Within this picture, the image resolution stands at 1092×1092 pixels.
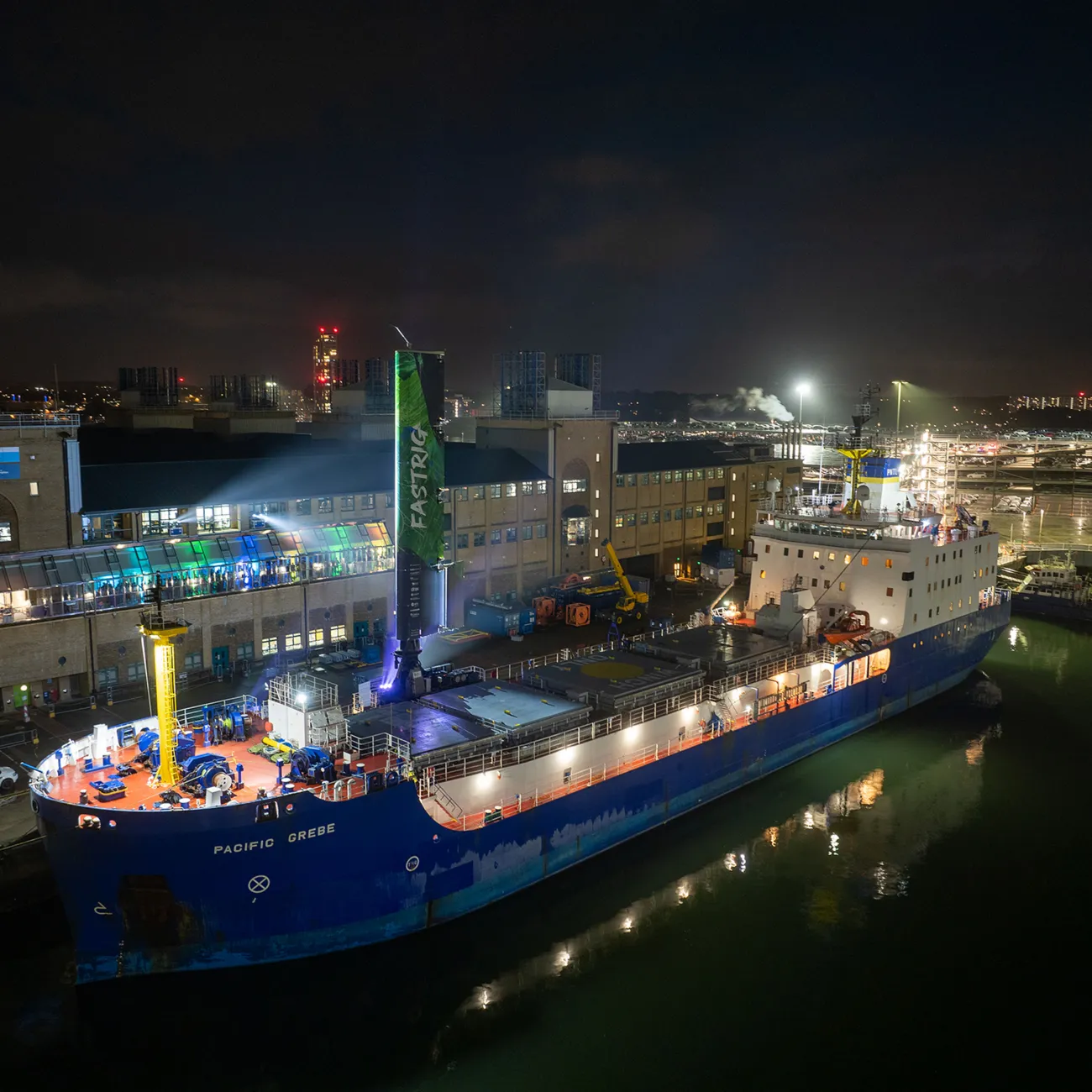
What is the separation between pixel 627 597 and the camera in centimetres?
4831

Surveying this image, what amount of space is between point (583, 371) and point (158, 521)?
28957mm

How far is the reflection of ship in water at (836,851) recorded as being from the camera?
20.2 m

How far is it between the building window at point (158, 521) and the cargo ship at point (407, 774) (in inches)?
441

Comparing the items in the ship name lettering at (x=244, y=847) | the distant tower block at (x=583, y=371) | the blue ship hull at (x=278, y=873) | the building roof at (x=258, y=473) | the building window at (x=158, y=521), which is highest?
the distant tower block at (x=583, y=371)

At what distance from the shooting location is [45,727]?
28.5 m

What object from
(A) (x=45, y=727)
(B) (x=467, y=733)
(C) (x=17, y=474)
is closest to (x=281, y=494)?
(C) (x=17, y=474)

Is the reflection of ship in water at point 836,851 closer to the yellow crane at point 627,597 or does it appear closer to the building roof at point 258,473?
the yellow crane at point 627,597

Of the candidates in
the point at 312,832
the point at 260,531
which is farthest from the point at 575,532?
the point at 312,832

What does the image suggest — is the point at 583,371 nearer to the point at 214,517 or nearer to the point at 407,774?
the point at 214,517

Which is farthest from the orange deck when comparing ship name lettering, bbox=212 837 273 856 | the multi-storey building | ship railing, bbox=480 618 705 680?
ship railing, bbox=480 618 705 680

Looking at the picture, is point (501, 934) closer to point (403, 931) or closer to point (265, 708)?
point (403, 931)

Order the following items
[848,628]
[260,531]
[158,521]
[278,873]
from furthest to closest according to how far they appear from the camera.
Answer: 1. [260,531]
2. [158,521]
3. [848,628]
4. [278,873]

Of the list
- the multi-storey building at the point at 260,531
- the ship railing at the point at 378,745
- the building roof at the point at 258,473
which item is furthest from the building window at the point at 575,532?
the ship railing at the point at 378,745

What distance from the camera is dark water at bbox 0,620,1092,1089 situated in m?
16.8
